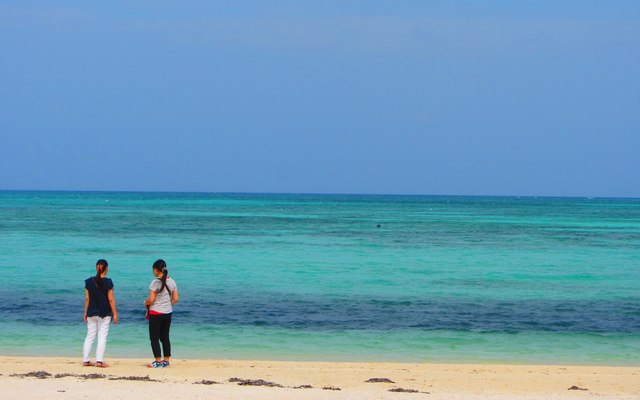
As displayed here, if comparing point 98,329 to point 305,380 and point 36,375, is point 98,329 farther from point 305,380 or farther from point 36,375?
point 305,380

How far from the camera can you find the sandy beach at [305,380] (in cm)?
953

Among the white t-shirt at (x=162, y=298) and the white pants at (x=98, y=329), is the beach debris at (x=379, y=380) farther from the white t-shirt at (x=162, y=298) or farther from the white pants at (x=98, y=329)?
the white pants at (x=98, y=329)

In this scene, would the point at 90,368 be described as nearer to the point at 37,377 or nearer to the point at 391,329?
the point at 37,377

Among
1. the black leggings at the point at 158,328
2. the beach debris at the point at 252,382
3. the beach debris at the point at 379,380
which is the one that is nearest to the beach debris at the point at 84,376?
the black leggings at the point at 158,328

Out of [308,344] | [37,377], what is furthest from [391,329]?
[37,377]

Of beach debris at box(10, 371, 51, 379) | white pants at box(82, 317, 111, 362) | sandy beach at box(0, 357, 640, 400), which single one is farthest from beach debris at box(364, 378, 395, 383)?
beach debris at box(10, 371, 51, 379)

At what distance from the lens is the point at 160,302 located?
11125 millimetres

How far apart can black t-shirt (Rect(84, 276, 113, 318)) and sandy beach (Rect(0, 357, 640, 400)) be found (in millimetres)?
756

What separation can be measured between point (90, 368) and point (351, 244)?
29301 millimetres

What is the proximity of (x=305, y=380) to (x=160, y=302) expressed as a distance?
2071 millimetres

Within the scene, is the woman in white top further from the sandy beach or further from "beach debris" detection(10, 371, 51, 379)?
"beach debris" detection(10, 371, 51, 379)

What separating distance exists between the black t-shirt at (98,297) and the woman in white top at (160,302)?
49 centimetres

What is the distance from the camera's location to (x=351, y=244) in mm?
40656

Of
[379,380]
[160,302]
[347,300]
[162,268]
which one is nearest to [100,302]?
[160,302]
